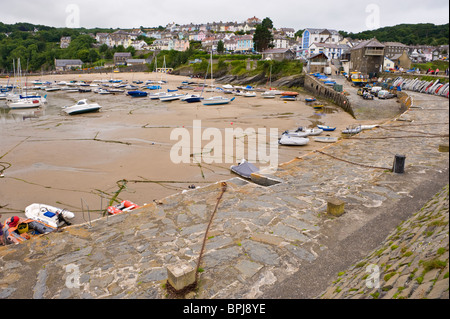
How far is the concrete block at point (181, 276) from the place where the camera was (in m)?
5.16

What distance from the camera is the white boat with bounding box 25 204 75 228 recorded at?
9.60 metres

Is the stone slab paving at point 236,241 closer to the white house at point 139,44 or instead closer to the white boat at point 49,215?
the white boat at point 49,215

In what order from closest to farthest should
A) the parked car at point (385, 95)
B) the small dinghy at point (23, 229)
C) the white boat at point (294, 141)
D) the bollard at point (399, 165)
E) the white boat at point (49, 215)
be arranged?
1. the small dinghy at point (23, 229)
2. the white boat at point (49, 215)
3. the bollard at point (399, 165)
4. the white boat at point (294, 141)
5. the parked car at point (385, 95)

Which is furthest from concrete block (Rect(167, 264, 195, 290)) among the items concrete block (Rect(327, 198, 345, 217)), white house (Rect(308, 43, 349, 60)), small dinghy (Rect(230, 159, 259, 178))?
white house (Rect(308, 43, 349, 60))

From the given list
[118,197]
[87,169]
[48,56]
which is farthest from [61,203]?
[48,56]

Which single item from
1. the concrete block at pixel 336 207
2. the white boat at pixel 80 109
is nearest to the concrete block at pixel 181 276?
the concrete block at pixel 336 207

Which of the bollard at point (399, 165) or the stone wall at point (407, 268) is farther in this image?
the bollard at point (399, 165)

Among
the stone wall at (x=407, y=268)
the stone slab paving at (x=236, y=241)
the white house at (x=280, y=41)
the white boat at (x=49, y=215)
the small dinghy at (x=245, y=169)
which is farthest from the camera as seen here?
the white house at (x=280, y=41)

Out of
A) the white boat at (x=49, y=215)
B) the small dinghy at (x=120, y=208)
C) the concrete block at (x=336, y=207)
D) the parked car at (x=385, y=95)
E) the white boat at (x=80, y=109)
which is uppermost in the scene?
the parked car at (x=385, y=95)

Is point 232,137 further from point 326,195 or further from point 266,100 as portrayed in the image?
point 266,100

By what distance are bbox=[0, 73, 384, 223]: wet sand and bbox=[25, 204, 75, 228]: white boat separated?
Result: 1.07 ft

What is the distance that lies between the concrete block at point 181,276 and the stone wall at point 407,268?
2139 millimetres

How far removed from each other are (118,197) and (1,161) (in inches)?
355
